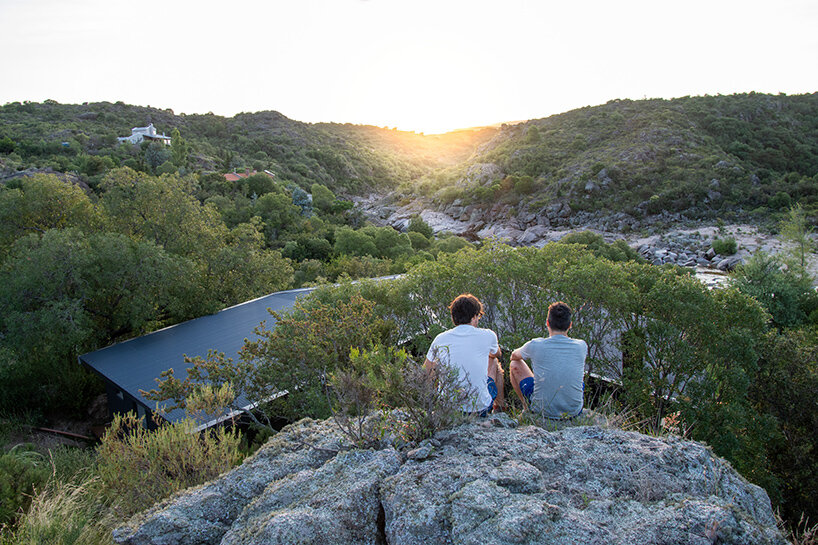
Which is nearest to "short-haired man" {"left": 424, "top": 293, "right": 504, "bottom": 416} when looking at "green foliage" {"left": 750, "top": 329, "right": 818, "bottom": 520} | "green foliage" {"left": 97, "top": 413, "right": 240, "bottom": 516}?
"green foliage" {"left": 97, "top": 413, "right": 240, "bottom": 516}

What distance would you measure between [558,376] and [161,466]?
12.5 ft

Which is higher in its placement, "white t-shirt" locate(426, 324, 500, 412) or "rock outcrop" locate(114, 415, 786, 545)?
"white t-shirt" locate(426, 324, 500, 412)

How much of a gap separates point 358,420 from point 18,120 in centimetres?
6656

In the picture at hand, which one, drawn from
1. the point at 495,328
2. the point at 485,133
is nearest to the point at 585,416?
the point at 495,328

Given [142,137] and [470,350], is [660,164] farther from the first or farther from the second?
[142,137]

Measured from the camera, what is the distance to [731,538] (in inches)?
74.7

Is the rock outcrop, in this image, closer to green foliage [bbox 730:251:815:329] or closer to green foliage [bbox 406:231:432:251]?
green foliage [bbox 730:251:815:329]

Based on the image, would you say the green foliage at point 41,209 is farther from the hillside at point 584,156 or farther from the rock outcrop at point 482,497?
the hillside at point 584,156

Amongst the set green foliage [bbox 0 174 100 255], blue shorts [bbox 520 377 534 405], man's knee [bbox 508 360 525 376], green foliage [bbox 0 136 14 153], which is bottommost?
blue shorts [bbox 520 377 534 405]

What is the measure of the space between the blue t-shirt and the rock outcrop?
907 millimetres

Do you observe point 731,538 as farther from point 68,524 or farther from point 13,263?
point 13,263

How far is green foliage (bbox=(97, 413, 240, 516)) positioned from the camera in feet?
12.5

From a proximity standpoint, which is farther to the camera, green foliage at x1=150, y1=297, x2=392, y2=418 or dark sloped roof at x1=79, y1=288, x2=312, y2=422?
dark sloped roof at x1=79, y1=288, x2=312, y2=422

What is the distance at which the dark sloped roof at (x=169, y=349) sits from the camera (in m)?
8.53
